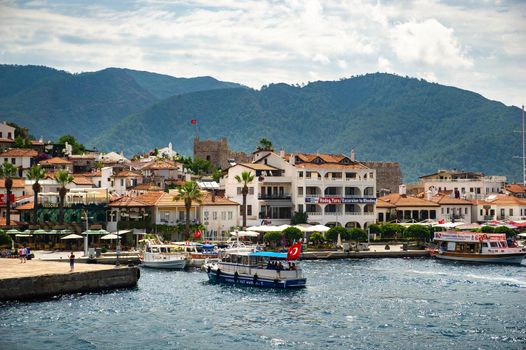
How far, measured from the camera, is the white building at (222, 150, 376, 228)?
399 ft

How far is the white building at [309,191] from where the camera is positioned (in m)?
122

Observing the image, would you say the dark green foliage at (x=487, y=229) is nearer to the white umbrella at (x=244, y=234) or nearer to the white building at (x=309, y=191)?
the white building at (x=309, y=191)

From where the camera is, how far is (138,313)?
62.3 m

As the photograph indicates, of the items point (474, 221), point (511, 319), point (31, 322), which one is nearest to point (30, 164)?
point (474, 221)

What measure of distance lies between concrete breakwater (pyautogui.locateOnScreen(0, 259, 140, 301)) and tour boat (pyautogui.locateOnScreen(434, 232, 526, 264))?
4715cm

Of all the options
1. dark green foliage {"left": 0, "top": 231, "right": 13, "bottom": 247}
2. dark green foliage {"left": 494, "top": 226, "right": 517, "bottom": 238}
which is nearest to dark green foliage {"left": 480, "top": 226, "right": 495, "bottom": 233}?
dark green foliage {"left": 494, "top": 226, "right": 517, "bottom": 238}

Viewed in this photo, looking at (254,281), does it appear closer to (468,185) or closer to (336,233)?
(336,233)

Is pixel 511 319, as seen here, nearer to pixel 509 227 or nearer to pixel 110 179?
pixel 509 227

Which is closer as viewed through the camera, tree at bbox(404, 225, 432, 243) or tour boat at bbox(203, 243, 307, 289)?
tour boat at bbox(203, 243, 307, 289)

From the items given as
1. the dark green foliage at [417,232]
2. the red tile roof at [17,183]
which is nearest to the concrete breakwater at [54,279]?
the red tile roof at [17,183]

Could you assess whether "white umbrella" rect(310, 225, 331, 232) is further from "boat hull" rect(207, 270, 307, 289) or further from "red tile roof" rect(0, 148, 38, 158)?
"red tile roof" rect(0, 148, 38, 158)

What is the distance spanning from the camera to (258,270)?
7912cm

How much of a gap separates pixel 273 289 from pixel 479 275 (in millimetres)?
24239

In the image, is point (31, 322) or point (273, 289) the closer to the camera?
point (31, 322)
